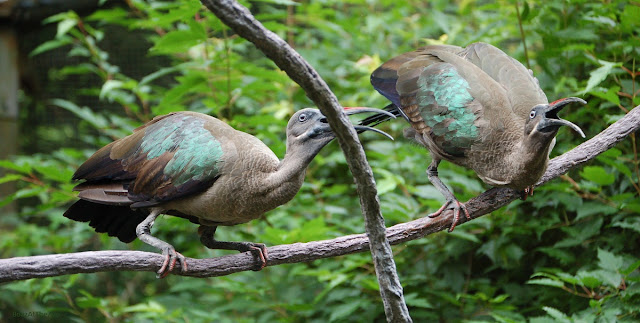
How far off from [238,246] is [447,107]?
1.31 m

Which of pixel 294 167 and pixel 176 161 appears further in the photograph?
pixel 176 161

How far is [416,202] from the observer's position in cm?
474

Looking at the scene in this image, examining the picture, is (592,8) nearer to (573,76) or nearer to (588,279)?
(573,76)

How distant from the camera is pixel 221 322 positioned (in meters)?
4.80

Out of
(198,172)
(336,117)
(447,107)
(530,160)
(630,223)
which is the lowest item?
(630,223)

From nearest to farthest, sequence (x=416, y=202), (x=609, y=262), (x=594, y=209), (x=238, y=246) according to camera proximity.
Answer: (x=238, y=246)
(x=609, y=262)
(x=594, y=209)
(x=416, y=202)

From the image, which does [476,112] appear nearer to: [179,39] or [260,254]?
[260,254]

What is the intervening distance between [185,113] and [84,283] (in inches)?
147

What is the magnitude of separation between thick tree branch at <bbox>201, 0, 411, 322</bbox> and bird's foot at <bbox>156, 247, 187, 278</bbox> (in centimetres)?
100

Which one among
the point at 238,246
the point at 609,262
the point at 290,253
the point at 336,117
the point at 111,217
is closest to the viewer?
the point at 336,117

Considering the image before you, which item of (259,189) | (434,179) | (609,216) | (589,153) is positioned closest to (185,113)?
(259,189)

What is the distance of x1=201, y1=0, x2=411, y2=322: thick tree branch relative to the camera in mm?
1809

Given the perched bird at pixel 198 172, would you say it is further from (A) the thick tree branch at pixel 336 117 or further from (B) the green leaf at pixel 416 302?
(B) the green leaf at pixel 416 302

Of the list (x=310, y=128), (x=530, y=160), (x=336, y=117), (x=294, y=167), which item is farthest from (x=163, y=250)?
(x=530, y=160)
